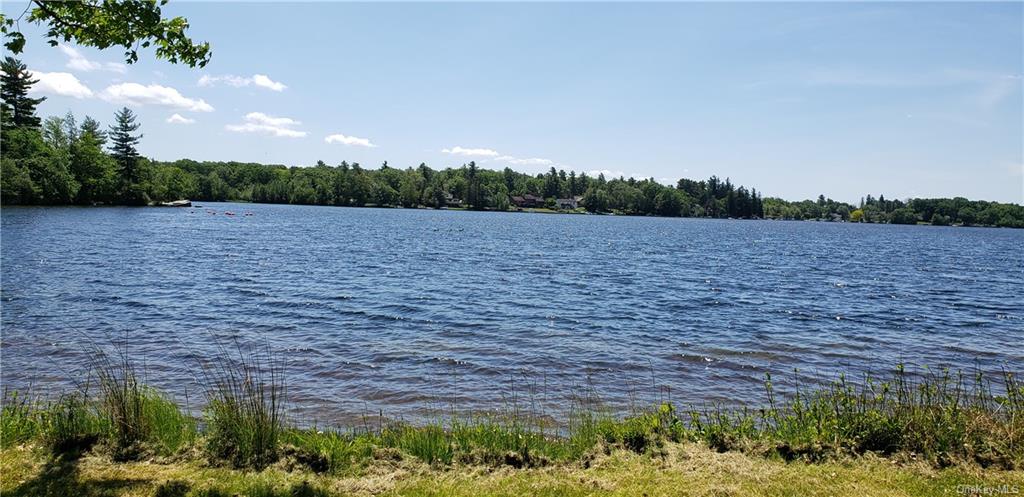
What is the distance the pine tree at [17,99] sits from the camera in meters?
91.8

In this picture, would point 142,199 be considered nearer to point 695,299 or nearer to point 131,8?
point 695,299

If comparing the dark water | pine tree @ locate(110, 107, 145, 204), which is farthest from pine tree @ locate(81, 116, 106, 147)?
the dark water

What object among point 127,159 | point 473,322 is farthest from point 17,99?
point 473,322

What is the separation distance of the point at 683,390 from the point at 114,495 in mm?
11214

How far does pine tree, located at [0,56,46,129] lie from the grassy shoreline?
112270 mm

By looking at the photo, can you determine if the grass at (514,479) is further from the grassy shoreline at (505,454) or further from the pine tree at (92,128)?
the pine tree at (92,128)

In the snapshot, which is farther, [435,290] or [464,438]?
[435,290]

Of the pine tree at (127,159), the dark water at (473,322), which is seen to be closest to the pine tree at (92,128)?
the pine tree at (127,159)

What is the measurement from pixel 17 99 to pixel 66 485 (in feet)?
398

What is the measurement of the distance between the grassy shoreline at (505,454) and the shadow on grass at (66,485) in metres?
0.02

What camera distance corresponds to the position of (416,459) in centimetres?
727

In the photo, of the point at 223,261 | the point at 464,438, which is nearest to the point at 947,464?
the point at 464,438

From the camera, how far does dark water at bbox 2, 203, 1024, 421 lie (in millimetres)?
13977

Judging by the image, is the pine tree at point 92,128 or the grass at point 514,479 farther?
the pine tree at point 92,128
